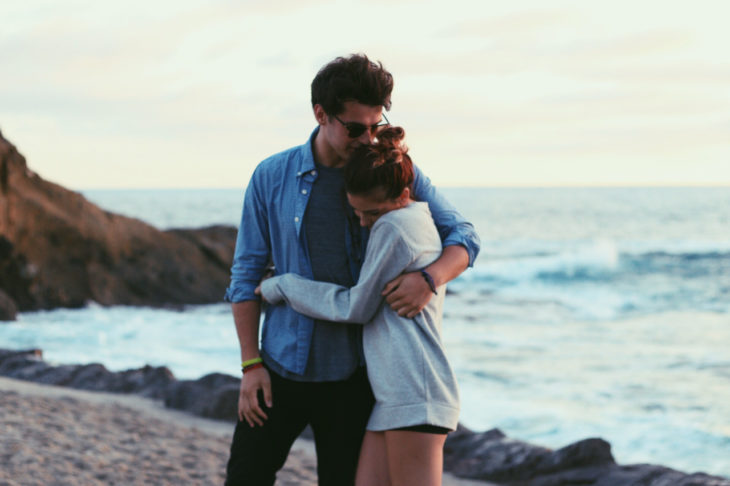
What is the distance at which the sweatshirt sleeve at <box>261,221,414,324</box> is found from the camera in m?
2.39

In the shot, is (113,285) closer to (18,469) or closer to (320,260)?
(18,469)

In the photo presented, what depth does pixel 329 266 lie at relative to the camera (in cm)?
257

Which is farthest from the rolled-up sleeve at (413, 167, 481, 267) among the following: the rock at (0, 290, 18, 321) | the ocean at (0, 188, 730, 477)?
the rock at (0, 290, 18, 321)

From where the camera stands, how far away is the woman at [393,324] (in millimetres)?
2354

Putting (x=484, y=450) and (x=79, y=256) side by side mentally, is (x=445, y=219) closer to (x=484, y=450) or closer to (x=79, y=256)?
(x=484, y=450)

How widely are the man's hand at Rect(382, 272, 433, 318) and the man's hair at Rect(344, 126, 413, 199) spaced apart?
25 cm

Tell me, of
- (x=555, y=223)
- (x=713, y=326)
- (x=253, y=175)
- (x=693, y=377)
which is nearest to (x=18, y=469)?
(x=253, y=175)

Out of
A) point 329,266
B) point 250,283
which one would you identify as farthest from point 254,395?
point 329,266

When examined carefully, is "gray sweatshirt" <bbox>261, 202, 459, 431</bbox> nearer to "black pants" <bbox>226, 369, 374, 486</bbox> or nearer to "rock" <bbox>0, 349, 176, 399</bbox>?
"black pants" <bbox>226, 369, 374, 486</bbox>

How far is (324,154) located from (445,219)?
1.47ft

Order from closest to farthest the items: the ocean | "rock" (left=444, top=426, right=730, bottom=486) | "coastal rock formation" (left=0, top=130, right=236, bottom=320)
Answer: "rock" (left=444, top=426, right=730, bottom=486) < the ocean < "coastal rock formation" (left=0, top=130, right=236, bottom=320)

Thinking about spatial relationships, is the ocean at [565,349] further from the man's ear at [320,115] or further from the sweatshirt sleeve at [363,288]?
the man's ear at [320,115]

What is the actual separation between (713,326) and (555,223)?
39.9 meters

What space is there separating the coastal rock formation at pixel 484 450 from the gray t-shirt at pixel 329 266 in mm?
3355
